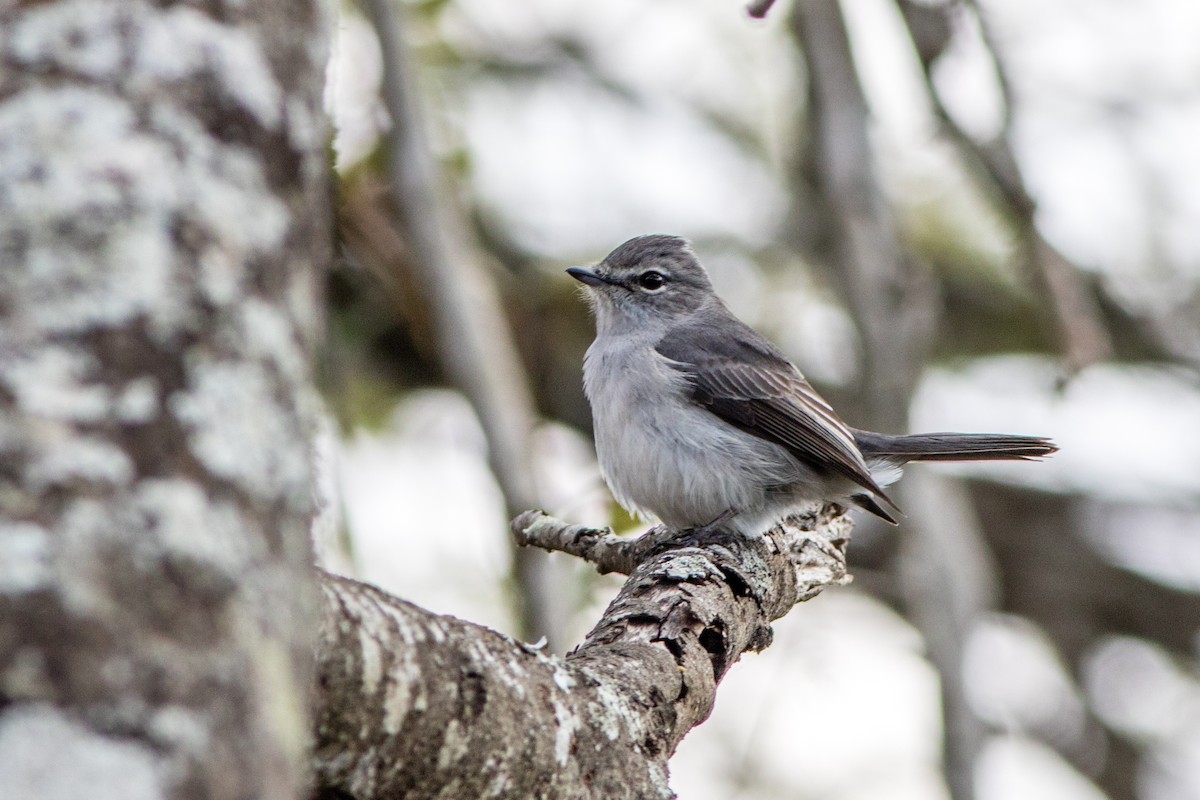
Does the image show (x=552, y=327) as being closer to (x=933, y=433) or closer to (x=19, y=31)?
(x=933, y=433)

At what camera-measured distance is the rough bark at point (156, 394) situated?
2.99 feet

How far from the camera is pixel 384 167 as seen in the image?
539 cm

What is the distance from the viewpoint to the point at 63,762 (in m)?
0.88

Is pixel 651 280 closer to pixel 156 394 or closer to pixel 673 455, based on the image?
pixel 673 455

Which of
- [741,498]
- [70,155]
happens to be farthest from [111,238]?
[741,498]

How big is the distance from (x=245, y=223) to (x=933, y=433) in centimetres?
460

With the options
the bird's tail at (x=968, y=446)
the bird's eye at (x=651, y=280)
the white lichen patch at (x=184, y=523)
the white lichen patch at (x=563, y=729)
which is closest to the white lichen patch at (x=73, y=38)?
the white lichen patch at (x=184, y=523)

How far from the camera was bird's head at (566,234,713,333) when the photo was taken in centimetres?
595

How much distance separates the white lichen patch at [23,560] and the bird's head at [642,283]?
16.2 ft

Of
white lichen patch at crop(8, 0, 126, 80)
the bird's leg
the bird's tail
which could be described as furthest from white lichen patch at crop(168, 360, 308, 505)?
the bird's tail

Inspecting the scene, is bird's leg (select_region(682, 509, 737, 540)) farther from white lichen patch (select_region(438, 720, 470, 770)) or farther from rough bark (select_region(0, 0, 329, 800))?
rough bark (select_region(0, 0, 329, 800))

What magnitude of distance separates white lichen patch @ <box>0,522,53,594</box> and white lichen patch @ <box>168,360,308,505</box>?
0.15 m

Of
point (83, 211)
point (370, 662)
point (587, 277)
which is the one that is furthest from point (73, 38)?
point (587, 277)

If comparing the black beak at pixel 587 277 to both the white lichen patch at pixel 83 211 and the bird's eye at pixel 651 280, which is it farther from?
the white lichen patch at pixel 83 211
